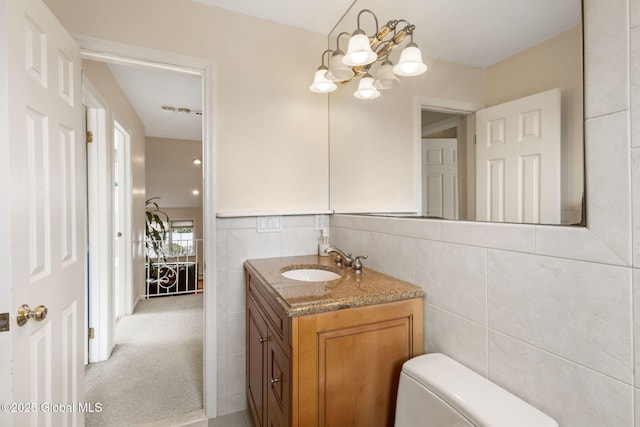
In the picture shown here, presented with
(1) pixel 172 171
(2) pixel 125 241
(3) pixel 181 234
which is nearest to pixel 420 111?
(2) pixel 125 241

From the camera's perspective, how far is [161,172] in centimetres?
662

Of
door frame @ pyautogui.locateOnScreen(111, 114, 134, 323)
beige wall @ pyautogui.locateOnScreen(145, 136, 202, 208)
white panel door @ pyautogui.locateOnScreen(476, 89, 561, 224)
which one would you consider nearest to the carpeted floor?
door frame @ pyautogui.locateOnScreen(111, 114, 134, 323)

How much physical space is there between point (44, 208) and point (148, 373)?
1631mm

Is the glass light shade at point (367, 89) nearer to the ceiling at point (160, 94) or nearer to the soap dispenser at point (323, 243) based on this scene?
the soap dispenser at point (323, 243)

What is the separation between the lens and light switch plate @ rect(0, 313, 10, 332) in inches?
34.0

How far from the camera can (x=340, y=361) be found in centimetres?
104

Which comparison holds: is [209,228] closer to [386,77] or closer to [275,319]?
[275,319]

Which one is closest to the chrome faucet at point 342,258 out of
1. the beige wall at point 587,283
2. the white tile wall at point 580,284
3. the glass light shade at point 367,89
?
the white tile wall at point 580,284

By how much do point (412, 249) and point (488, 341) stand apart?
1.46 feet

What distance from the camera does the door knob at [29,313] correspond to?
0.92 metres

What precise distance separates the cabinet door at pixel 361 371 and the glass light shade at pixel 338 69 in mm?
1322

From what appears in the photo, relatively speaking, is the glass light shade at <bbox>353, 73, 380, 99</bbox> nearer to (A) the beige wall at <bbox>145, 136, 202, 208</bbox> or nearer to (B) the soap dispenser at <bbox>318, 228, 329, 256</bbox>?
(B) the soap dispenser at <bbox>318, 228, 329, 256</bbox>

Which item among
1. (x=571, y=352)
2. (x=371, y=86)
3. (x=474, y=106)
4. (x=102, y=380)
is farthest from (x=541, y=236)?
(x=102, y=380)

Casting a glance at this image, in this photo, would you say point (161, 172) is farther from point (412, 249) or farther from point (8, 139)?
point (412, 249)
